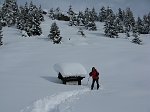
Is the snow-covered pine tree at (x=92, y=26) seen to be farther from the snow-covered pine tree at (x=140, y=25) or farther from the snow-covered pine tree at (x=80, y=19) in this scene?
the snow-covered pine tree at (x=140, y=25)

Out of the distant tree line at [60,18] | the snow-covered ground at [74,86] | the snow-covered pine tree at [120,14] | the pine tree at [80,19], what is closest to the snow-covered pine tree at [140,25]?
the distant tree line at [60,18]

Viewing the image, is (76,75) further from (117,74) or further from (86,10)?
(86,10)

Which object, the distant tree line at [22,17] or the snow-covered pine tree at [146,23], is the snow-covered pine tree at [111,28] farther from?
the snow-covered pine tree at [146,23]

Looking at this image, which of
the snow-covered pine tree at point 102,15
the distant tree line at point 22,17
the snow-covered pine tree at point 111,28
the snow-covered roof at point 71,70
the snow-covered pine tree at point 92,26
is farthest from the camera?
the snow-covered pine tree at point 102,15

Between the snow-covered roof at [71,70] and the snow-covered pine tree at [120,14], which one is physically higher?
the snow-covered pine tree at [120,14]

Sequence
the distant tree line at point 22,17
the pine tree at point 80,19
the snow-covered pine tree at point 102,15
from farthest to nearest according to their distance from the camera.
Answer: the snow-covered pine tree at point 102,15, the pine tree at point 80,19, the distant tree line at point 22,17

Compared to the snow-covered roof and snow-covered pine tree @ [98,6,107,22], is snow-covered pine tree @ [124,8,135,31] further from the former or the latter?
the snow-covered roof

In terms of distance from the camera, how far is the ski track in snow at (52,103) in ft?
50.9

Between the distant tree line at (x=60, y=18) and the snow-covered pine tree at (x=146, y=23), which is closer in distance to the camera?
the distant tree line at (x=60, y=18)

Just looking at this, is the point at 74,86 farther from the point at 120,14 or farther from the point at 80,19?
the point at 120,14

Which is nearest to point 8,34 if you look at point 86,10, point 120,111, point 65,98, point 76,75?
point 86,10

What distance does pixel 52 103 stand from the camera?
17.2 m

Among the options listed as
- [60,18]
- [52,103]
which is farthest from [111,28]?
[52,103]

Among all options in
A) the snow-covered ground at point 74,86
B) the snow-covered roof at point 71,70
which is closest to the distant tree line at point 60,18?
the snow-covered ground at point 74,86
